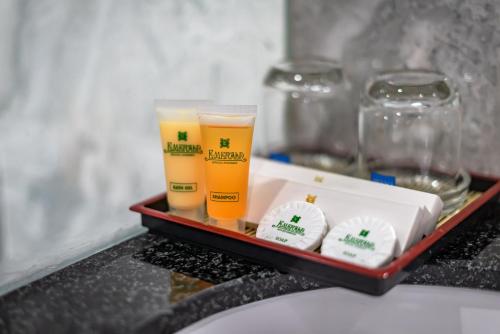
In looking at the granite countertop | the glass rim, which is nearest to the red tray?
the granite countertop

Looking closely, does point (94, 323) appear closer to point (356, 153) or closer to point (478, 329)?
point (478, 329)

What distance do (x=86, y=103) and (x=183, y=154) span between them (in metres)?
0.13

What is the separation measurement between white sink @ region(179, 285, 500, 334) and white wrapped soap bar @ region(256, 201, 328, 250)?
0.06 m

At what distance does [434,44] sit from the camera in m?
0.86

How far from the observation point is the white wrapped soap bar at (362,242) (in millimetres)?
613

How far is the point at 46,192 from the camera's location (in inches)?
28.4

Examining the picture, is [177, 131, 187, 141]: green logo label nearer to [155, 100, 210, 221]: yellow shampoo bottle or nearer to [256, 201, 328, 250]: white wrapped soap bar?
[155, 100, 210, 221]: yellow shampoo bottle

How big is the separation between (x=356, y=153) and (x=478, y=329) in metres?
0.33

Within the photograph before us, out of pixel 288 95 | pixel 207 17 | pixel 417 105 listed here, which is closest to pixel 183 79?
pixel 207 17

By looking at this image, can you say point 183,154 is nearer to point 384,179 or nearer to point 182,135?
point 182,135

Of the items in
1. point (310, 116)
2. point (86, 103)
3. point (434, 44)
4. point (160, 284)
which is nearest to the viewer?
point (160, 284)

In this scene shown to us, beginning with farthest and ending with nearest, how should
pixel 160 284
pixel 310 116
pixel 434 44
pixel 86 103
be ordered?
pixel 310 116 < pixel 434 44 < pixel 86 103 < pixel 160 284

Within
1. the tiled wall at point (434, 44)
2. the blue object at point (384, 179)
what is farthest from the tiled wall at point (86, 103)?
the blue object at point (384, 179)

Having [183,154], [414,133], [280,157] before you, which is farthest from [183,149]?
[414,133]
